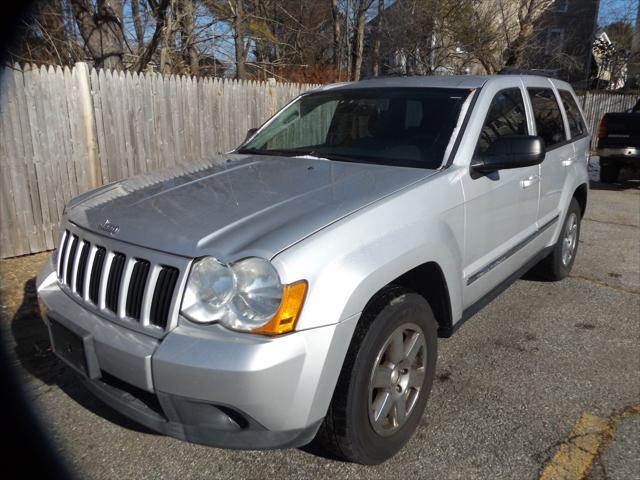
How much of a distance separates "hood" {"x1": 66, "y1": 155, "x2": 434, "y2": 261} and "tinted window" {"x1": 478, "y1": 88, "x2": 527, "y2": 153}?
2.28 feet

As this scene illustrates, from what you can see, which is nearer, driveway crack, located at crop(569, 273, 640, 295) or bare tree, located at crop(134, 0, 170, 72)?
driveway crack, located at crop(569, 273, 640, 295)

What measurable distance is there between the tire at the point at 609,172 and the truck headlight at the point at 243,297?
35.1 ft

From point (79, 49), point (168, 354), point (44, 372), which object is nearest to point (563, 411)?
point (168, 354)

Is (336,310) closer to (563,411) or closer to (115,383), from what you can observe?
(115,383)

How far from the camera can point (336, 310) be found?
1.96 metres

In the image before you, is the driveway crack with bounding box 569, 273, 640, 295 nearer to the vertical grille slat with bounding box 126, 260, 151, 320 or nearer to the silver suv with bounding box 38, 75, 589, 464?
the silver suv with bounding box 38, 75, 589, 464

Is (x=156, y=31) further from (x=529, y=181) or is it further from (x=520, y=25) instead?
(x=520, y=25)

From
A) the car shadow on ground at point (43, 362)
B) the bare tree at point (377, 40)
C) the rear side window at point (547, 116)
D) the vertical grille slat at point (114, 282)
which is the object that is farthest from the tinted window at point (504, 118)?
the bare tree at point (377, 40)

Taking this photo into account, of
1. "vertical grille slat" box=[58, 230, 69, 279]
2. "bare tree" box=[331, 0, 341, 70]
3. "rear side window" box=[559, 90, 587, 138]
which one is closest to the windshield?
"vertical grille slat" box=[58, 230, 69, 279]

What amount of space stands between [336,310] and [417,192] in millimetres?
854

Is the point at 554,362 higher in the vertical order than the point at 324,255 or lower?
lower

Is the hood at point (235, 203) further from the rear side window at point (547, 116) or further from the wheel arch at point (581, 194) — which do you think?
the wheel arch at point (581, 194)

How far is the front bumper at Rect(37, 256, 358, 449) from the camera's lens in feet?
6.01

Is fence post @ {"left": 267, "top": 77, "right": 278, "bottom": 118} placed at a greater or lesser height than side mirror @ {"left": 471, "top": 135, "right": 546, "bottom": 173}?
greater
